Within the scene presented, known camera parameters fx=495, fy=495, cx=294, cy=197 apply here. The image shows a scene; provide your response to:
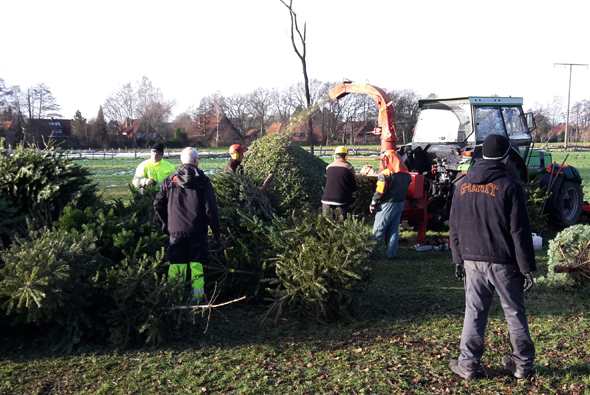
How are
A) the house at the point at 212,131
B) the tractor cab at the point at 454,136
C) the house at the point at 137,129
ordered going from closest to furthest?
the tractor cab at the point at 454,136 → the house at the point at 137,129 → the house at the point at 212,131

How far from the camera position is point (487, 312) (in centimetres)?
392

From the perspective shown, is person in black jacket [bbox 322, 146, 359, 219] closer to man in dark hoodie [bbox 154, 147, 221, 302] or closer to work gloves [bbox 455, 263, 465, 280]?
man in dark hoodie [bbox 154, 147, 221, 302]

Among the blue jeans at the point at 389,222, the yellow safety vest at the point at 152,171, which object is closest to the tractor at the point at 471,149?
the blue jeans at the point at 389,222

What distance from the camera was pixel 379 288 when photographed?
21.6ft

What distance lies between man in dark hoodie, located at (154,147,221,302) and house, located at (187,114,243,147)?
61654 millimetres

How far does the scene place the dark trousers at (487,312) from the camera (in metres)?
3.81

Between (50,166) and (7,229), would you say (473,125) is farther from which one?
(7,229)

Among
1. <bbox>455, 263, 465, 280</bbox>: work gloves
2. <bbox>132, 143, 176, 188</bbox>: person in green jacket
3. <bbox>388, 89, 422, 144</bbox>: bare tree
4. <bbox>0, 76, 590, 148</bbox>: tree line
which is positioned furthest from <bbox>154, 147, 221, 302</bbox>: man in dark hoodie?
<bbox>0, 76, 590, 148</bbox>: tree line

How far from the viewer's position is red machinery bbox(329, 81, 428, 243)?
347 inches

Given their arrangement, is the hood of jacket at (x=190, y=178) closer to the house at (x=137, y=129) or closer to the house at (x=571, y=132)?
the house at (x=137, y=129)

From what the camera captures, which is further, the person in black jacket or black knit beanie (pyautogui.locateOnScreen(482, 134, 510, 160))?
the person in black jacket

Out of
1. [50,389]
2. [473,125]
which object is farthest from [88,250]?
[473,125]

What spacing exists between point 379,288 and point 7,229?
4513 mm

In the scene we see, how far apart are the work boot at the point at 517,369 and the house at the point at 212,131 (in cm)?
6378
